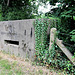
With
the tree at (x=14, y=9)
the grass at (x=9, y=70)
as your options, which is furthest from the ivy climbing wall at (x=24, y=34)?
the tree at (x=14, y=9)

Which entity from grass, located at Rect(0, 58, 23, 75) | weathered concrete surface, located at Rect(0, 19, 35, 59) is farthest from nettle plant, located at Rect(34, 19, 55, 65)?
grass, located at Rect(0, 58, 23, 75)

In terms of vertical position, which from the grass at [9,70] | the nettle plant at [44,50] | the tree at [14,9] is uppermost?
the tree at [14,9]

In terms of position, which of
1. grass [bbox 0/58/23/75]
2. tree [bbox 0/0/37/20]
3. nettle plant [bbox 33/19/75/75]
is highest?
tree [bbox 0/0/37/20]

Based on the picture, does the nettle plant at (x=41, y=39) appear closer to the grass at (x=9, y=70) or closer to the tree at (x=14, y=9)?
the grass at (x=9, y=70)

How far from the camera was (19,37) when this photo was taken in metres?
4.29

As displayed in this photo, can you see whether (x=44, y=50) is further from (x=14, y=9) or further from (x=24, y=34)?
A: (x=14, y=9)

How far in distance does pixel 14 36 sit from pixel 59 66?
252cm

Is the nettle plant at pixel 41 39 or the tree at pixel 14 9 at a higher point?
the tree at pixel 14 9

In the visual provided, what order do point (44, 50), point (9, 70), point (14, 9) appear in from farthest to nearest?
point (14, 9) → point (44, 50) → point (9, 70)

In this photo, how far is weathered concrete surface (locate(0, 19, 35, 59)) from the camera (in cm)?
384

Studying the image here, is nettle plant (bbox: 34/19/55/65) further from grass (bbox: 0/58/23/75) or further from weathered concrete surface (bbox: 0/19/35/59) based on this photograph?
grass (bbox: 0/58/23/75)

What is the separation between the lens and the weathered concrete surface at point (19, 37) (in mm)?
3844

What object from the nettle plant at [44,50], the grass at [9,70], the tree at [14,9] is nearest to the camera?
the grass at [9,70]

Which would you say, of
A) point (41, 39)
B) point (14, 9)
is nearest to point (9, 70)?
point (41, 39)
